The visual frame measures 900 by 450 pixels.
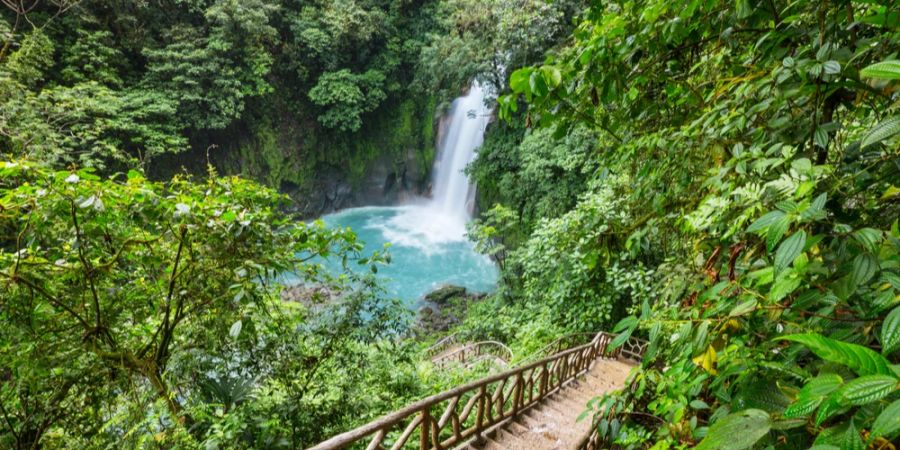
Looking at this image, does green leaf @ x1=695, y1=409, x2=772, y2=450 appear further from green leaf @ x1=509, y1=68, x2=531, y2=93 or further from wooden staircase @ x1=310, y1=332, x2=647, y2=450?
wooden staircase @ x1=310, y1=332, x2=647, y2=450

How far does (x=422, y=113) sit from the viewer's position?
19938mm

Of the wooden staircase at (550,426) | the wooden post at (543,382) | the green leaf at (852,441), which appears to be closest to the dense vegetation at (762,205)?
the green leaf at (852,441)

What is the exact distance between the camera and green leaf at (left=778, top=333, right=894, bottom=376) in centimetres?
55

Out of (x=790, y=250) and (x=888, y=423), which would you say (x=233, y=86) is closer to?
(x=790, y=250)

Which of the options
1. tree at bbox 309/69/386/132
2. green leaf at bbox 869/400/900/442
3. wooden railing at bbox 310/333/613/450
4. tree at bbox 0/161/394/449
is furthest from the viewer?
tree at bbox 309/69/386/132

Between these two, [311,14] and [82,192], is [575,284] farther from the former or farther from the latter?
[311,14]

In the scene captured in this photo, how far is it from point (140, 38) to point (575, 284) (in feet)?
54.5

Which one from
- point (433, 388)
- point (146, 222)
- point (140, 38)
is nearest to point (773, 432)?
point (146, 222)

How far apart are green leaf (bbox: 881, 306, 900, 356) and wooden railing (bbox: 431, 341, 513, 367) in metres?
8.00

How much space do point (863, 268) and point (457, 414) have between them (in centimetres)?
350

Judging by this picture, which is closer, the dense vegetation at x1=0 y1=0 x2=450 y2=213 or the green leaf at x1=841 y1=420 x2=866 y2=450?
the green leaf at x1=841 y1=420 x2=866 y2=450

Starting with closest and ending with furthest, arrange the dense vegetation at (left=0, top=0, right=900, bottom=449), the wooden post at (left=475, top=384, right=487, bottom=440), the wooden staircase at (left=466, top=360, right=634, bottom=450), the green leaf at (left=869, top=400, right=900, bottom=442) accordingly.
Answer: the green leaf at (left=869, top=400, right=900, bottom=442) → the dense vegetation at (left=0, top=0, right=900, bottom=449) → the wooden post at (left=475, top=384, right=487, bottom=440) → the wooden staircase at (left=466, top=360, right=634, bottom=450)

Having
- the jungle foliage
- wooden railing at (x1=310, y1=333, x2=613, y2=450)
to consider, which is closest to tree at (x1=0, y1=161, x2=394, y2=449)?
the jungle foliage

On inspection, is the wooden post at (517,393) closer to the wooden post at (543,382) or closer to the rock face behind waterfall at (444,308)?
the wooden post at (543,382)
